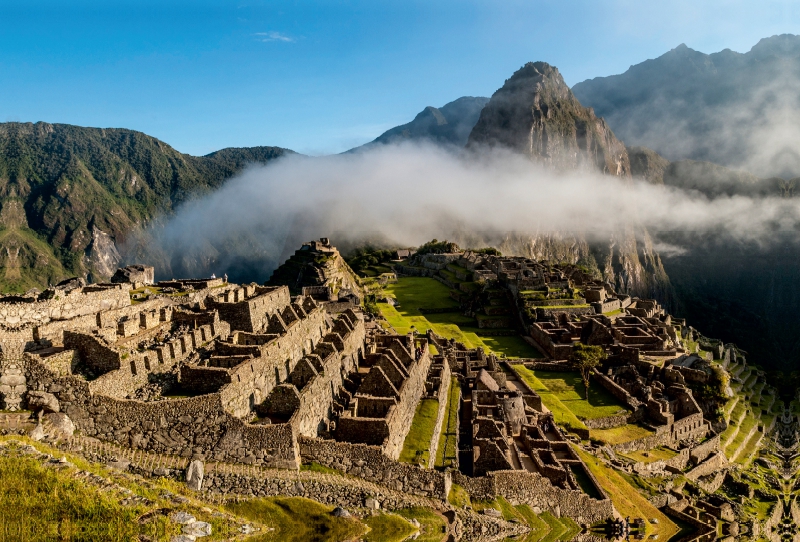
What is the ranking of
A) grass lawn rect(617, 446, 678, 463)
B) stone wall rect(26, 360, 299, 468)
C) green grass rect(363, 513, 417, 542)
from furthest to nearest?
1. grass lawn rect(617, 446, 678, 463)
2. stone wall rect(26, 360, 299, 468)
3. green grass rect(363, 513, 417, 542)

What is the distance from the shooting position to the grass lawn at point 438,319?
162 ft

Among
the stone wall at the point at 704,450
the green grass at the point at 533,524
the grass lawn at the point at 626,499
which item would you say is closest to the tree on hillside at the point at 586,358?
the stone wall at the point at 704,450

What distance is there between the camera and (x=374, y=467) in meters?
17.9

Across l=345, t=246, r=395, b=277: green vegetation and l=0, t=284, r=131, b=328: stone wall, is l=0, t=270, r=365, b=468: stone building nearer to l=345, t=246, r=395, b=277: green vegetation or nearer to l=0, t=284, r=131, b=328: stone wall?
l=0, t=284, r=131, b=328: stone wall

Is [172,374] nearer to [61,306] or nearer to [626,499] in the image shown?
[61,306]

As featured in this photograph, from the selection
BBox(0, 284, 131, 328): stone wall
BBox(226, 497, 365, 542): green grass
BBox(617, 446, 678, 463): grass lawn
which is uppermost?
BBox(0, 284, 131, 328): stone wall

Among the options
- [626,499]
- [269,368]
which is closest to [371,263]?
[626,499]

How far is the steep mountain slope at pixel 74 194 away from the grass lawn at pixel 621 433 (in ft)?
377

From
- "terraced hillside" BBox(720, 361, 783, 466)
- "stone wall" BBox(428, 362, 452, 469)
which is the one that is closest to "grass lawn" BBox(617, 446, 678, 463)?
"terraced hillside" BBox(720, 361, 783, 466)

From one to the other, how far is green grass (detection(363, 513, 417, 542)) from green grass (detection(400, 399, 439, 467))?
13.4 feet

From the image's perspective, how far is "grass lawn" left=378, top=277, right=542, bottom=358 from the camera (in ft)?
162

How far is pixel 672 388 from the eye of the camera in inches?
1644

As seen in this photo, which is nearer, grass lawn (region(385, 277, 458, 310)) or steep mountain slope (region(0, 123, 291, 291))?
grass lawn (region(385, 277, 458, 310))

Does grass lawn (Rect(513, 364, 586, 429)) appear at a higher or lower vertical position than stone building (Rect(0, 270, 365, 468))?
lower
